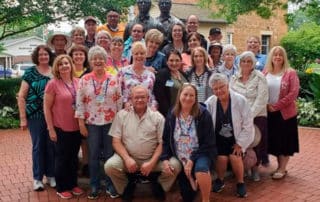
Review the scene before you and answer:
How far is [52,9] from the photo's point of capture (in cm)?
1195

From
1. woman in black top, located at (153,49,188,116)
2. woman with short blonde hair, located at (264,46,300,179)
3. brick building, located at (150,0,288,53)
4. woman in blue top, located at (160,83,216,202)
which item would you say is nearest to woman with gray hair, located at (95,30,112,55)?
woman in black top, located at (153,49,188,116)

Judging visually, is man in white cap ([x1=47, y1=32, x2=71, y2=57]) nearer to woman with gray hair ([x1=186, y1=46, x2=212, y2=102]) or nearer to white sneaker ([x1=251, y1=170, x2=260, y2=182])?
woman with gray hair ([x1=186, y1=46, x2=212, y2=102])

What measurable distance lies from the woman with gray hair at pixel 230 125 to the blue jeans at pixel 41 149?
7.11 feet

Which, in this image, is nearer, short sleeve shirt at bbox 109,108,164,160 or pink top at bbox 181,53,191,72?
short sleeve shirt at bbox 109,108,164,160

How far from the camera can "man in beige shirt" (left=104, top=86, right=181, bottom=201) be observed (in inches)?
189

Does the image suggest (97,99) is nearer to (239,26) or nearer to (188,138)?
(188,138)

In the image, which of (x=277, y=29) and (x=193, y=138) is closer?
(x=193, y=138)

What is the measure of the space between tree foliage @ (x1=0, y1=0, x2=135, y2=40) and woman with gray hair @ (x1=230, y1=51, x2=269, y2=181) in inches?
249

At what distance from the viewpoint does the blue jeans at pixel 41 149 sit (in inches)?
211

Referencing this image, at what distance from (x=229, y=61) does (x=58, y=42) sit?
2.47 meters

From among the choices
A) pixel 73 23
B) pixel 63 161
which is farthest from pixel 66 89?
pixel 73 23

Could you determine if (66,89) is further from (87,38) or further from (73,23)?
(73,23)

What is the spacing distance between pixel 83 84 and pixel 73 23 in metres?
7.85

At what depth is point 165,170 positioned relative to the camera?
4770 millimetres
